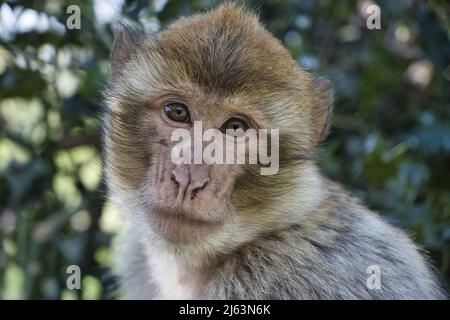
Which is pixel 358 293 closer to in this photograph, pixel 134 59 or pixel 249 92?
pixel 249 92

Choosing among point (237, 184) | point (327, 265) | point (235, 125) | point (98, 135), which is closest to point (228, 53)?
point (235, 125)

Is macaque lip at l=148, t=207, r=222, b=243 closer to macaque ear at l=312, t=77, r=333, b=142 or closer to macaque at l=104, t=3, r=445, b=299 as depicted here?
macaque at l=104, t=3, r=445, b=299

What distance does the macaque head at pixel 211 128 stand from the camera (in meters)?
3.23

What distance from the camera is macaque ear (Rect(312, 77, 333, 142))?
3.77m

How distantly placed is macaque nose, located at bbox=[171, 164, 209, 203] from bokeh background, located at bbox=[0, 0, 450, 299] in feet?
3.14

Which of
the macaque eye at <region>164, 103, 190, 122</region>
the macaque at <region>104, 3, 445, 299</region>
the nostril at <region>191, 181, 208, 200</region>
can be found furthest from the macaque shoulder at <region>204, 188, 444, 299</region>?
the macaque eye at <region>164, 103, 190, 122</region>

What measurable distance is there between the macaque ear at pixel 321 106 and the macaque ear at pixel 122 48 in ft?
3.17

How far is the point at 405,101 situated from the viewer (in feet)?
20.5

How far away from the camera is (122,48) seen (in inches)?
151

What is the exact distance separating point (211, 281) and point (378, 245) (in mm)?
865

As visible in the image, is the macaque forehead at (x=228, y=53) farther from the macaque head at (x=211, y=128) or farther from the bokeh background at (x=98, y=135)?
the bokeh background at (x=98, y=135)

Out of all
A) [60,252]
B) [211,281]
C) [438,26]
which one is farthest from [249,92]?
[60,252]

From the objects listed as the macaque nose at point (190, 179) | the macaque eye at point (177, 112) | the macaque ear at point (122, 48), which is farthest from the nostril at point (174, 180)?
the macaque ear at point (122, 48)

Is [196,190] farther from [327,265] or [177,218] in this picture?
[327,265]
